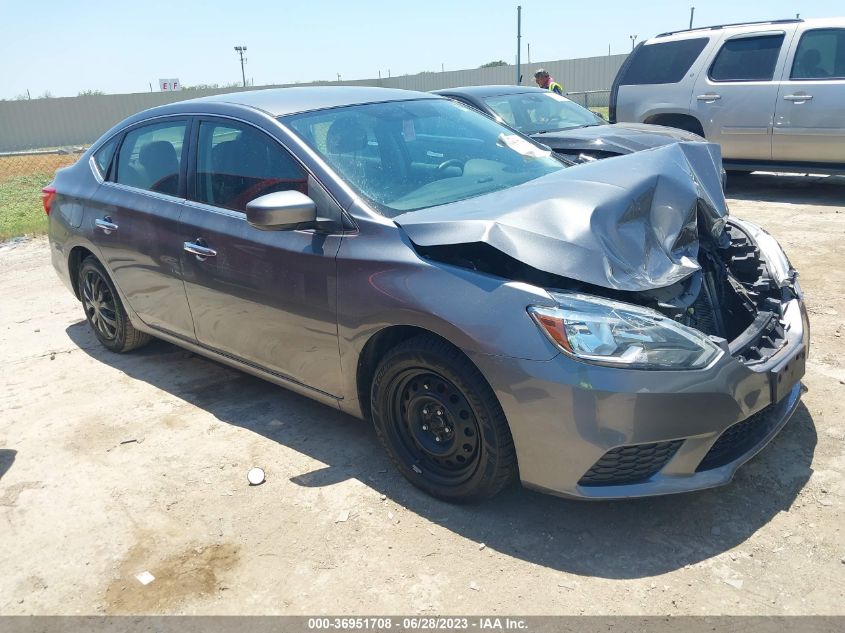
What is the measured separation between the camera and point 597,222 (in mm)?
2957

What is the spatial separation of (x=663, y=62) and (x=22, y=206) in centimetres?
1138

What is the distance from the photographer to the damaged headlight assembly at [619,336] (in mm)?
2574

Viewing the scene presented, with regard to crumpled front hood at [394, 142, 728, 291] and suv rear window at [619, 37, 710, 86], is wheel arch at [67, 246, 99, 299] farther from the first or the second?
suv rear window at [619, 37, 710, 86]

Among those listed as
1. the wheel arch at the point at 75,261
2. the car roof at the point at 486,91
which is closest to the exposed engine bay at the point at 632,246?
the wheel arch at the point at 75,261

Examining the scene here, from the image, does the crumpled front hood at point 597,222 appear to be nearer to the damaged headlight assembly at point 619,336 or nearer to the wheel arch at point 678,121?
the damaged headlight assembly at point 619,336

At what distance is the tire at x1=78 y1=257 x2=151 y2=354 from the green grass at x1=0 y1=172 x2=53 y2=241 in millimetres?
5381

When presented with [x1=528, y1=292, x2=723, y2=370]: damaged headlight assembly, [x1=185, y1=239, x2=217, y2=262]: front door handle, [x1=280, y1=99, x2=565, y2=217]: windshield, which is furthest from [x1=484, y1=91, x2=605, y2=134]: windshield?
[x1=528, y1=292, x2=723, y2=370]: damaged headlight assembly

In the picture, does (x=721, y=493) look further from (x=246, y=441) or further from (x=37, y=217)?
(x=37, y=217)

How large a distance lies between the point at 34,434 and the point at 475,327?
2805mm

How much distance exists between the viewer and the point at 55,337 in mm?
5684

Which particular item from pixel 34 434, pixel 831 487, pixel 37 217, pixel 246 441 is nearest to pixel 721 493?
pixel 831 487

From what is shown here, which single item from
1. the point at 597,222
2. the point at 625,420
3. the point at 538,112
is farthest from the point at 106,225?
the point at 538,112

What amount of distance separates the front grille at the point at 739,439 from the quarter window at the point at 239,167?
2075 mm

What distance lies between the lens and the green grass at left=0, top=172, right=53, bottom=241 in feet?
32.6
